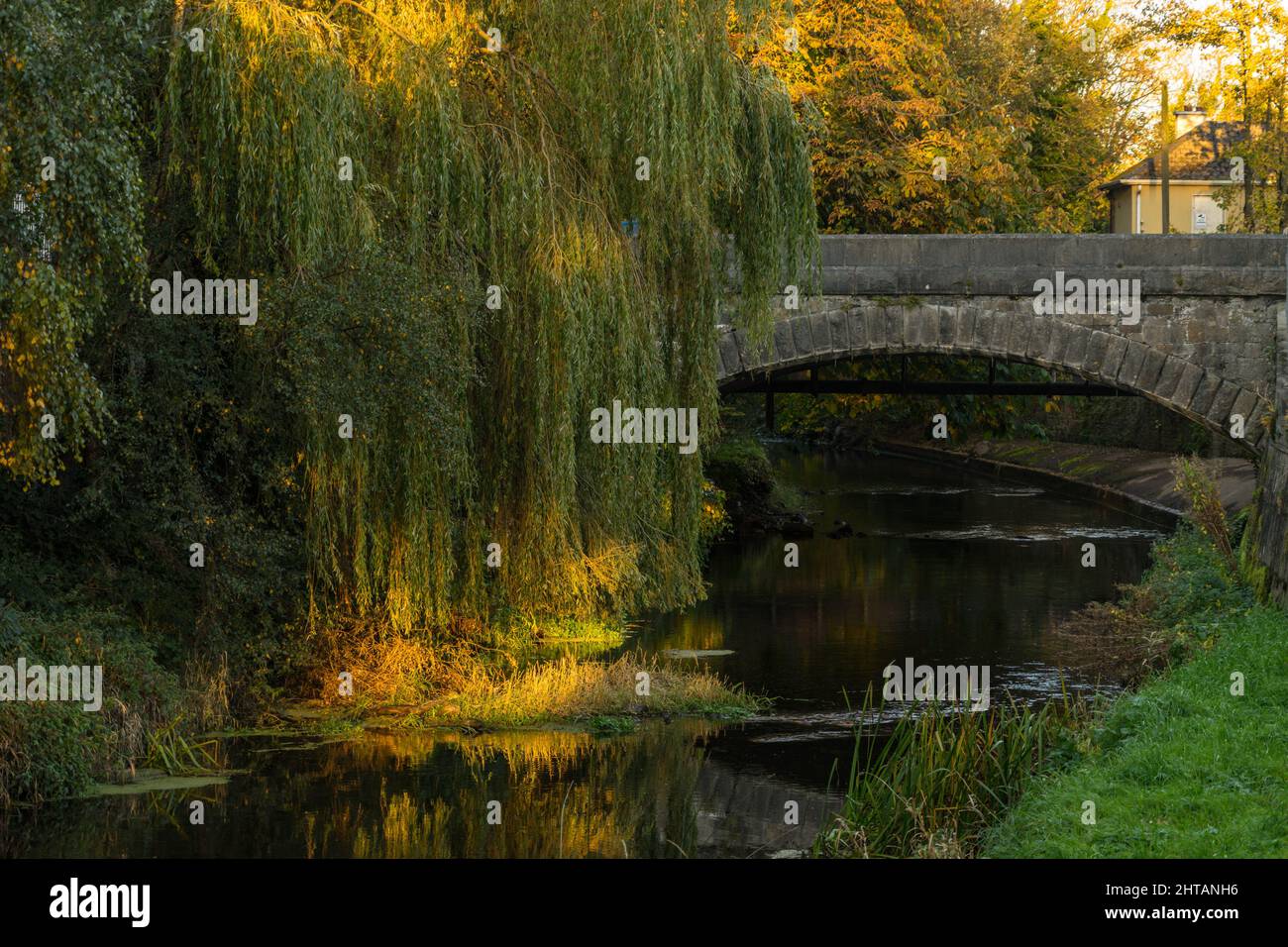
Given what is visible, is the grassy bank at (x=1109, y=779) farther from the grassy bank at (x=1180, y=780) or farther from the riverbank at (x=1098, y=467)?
the riverbank at (x=1098, y=467)

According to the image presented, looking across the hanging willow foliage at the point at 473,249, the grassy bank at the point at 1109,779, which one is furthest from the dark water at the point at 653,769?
the hanging willow foliage at the point at 473,249

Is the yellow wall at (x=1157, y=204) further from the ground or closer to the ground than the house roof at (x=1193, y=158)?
closer to the ground

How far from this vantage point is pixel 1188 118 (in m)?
47.5

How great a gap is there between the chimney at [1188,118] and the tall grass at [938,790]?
37177 millimetres

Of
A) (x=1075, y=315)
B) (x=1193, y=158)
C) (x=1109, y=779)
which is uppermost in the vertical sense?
(x=1193, y=158)

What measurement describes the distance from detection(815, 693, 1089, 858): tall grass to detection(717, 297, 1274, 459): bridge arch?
311 inches

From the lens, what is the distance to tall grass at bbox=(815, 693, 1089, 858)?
31.3ft

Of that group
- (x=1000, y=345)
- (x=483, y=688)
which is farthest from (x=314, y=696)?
(x=1000, y=345)

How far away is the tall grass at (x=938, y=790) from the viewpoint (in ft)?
31.3

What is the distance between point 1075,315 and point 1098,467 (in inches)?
876

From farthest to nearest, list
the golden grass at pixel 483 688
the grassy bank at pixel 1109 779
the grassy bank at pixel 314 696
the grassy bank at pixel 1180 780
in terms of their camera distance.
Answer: the golden grass at pixel 483 688, the grassy bank at pixel 314 696, the grassy bank at pixel 1109 779, the grassy bank at pixel 1180 780

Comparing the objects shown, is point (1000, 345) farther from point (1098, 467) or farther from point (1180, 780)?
point (1098, 467)
